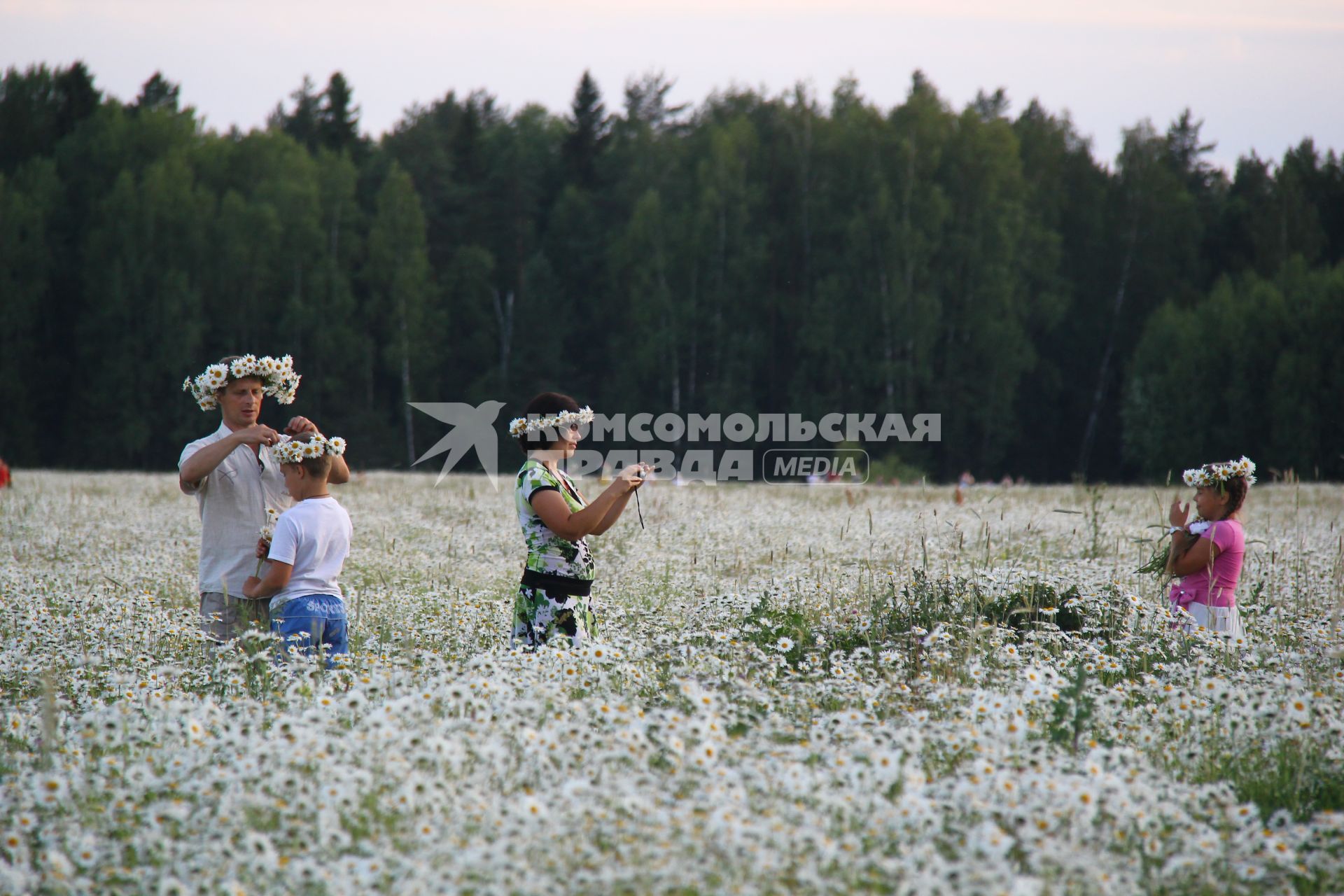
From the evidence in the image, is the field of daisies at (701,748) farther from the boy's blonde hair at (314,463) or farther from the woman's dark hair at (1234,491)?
the boy's blonde hair at (314,463)

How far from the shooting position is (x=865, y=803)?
134 inches

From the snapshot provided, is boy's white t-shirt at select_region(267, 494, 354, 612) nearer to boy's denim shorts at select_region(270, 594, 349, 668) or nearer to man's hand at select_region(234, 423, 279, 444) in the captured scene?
boy's denim shorts at select_region(270, 594, 349, 668)

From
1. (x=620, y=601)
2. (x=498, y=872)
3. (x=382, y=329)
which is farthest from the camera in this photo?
(x=382, y=329)

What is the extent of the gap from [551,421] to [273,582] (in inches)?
57.8

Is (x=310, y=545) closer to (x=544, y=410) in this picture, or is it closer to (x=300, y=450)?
(x=300, y=450)

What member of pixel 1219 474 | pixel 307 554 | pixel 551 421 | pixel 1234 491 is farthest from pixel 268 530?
pixel 1234 491

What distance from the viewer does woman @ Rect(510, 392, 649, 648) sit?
5066mm

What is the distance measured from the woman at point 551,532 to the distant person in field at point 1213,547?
3.44 meters

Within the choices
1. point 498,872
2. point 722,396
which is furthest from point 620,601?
point 722,396

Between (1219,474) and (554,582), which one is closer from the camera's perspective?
(554,582)

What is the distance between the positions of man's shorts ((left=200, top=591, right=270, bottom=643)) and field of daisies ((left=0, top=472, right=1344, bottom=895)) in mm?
177

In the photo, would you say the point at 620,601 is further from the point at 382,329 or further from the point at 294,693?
the point at 382,329

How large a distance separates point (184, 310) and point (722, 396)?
2024cm

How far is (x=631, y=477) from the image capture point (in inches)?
193
